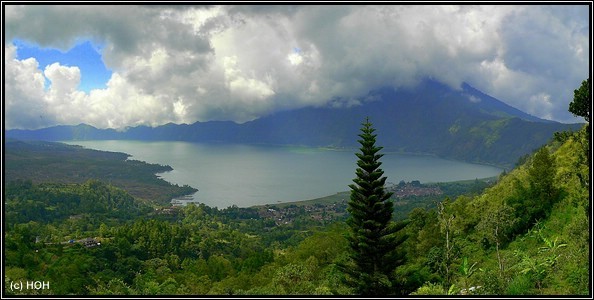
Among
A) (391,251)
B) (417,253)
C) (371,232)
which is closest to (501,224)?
(417,253)

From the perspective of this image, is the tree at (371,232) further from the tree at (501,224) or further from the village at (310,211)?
the village at (310,211)

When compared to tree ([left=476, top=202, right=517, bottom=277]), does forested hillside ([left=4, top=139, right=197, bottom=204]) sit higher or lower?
lower

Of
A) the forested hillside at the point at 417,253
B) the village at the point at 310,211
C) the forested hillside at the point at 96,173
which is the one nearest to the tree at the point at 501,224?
the forested hillside at the point at 417,253

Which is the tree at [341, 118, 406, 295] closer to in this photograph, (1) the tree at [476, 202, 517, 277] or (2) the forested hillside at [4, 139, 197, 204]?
(1) the tree at [476, 202, 517, 277]

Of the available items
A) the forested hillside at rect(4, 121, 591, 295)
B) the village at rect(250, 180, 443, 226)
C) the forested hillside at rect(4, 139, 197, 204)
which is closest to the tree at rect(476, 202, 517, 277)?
the forested hillside at rect(4, 121, 591, 295)

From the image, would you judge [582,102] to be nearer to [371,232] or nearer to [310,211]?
[371,232]

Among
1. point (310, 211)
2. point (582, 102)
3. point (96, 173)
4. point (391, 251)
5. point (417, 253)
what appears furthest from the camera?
point (96, 173)
